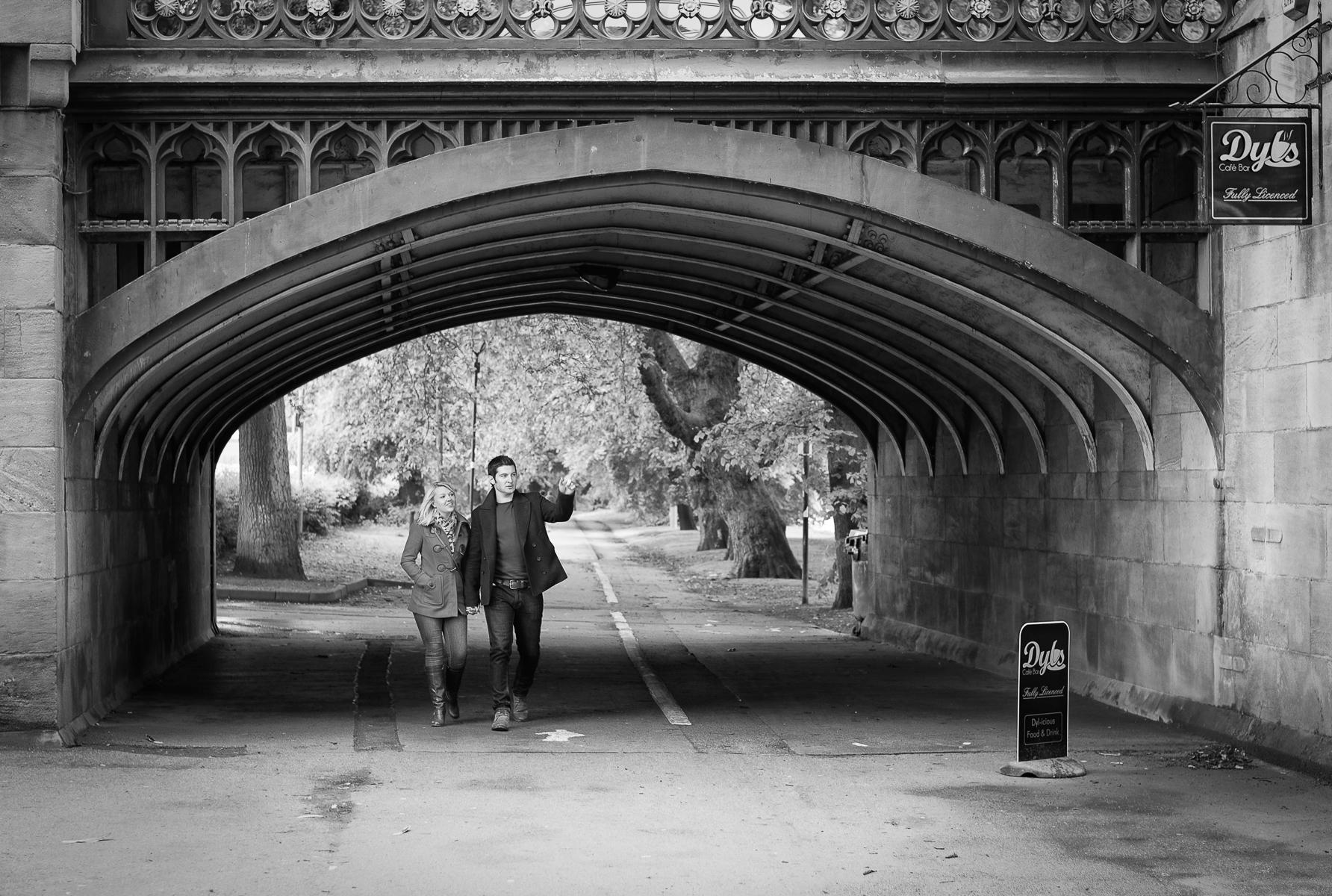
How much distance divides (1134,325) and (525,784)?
510 centimetres

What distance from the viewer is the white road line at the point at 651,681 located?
1195 centimetres

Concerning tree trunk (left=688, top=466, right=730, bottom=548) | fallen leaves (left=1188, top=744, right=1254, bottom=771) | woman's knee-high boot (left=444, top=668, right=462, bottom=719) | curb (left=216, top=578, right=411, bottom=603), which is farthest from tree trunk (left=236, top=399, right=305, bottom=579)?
fallen leaves (left=1188, top=744, right=1254, bottom=771)

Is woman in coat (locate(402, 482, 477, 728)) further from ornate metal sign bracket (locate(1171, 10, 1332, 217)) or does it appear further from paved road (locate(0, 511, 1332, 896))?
ornate metal sign bracket (locate(1171, 10, 1332, 217))

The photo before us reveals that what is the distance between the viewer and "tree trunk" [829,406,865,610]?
25.3 metres

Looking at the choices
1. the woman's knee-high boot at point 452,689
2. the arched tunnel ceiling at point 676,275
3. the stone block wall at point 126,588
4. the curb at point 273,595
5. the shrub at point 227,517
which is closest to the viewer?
the arched tunnel ceiling at point 676,275

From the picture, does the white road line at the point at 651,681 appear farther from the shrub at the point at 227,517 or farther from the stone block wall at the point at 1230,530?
the shrub at the point at 227,517

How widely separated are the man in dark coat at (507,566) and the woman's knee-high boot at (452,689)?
0.34 metres

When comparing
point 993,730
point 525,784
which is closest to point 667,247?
point 993,730

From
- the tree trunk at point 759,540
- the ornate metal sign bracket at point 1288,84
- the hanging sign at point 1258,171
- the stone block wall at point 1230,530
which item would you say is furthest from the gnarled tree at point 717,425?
the hanging sign at point 1258,171

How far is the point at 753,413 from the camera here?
26812 mm

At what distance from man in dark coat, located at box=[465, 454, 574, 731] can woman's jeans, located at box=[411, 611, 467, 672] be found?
26cm

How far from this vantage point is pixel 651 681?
14305 mm

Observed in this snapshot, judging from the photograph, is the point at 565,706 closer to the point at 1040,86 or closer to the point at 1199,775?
the point at 1199,775

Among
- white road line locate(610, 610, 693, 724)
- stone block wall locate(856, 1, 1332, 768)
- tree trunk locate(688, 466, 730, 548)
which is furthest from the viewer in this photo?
tree trunk locate(688, 466, 730, 548)
